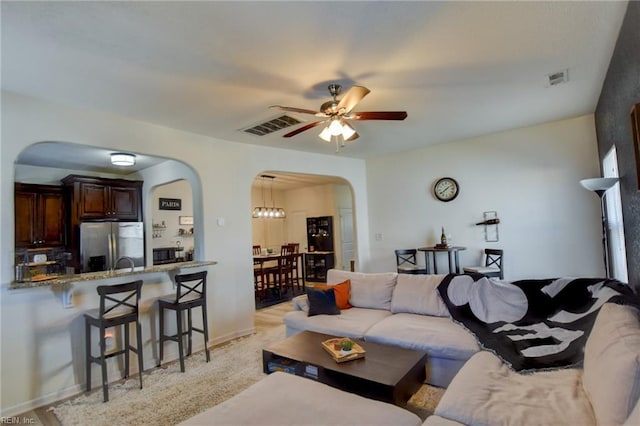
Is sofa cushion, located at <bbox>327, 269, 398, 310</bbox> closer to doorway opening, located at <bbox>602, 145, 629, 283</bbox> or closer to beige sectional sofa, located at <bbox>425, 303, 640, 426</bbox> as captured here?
beige sectional sofa, located at <bbox>425, 303, 640, 426</bbox>

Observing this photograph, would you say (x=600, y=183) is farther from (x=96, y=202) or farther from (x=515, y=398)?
(x=96, y=202)

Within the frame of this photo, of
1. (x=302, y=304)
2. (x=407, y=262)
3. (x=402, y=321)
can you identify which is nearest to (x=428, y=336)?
(x=402, y=321)

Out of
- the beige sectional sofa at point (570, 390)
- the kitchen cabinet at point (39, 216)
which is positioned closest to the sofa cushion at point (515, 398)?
the beige sectional sofa at point (570, 390)

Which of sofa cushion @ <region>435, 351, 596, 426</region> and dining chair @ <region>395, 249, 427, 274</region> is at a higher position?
dining chair @ <region>395, 249, 427, 274</region>

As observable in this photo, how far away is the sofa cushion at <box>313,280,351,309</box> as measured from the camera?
3684 mm

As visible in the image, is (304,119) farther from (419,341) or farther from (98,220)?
(98,220)

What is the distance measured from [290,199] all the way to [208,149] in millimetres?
5396

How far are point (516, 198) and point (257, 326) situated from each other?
4.21m

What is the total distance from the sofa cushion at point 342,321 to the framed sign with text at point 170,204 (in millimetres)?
4232

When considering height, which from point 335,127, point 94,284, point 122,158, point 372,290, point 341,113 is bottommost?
point 372,290

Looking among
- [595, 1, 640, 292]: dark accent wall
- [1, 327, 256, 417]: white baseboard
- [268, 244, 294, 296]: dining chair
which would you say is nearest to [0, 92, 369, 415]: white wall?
[1, 327, 256, 417]: white baseboard

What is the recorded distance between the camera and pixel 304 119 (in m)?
3.63

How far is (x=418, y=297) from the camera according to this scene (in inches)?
132

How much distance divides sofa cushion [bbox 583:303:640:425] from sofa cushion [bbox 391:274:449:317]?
142cm
